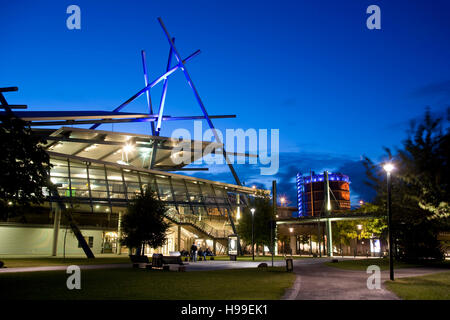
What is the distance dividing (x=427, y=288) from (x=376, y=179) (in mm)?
11788

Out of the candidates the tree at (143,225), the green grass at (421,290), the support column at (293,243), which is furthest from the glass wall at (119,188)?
the support column at (293,243)

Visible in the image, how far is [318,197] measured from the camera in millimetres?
170375

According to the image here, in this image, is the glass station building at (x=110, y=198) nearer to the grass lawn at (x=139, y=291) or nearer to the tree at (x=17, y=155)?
the grass lawn at (x=139, y=291)

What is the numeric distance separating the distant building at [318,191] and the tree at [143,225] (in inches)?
5259

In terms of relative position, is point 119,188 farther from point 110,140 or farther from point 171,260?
point 171,260

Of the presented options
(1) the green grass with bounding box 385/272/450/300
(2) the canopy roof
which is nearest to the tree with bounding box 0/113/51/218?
(1) the green grass with bounding box 385/272/450/300

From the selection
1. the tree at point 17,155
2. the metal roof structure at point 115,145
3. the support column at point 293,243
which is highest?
the metal roof structure at point 115,145

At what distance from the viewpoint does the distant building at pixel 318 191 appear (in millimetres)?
164250

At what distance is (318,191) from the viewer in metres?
172

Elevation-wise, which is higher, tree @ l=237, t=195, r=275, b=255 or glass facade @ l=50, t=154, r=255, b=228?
glass facade @ l=50, t=154, r=255, b=228

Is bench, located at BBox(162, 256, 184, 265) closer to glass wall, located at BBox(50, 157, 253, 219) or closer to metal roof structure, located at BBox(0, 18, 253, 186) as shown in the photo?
glass wall, located at BBox(50, 157, 253, 219)

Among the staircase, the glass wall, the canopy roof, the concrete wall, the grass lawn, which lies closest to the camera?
the grass lawn

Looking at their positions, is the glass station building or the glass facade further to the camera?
the glass station building

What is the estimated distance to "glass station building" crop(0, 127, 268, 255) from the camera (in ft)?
134
